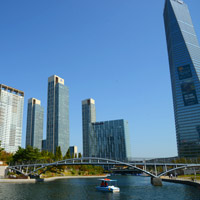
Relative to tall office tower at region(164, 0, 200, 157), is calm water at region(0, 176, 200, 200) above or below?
below

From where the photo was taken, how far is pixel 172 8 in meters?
188

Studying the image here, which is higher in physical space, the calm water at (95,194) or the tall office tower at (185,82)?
the tall office tower at (185,82)

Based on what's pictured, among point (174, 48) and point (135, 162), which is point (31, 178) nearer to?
point (135, 162)

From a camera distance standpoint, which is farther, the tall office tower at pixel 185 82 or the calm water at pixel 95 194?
the tall office tower at pixel 185 82

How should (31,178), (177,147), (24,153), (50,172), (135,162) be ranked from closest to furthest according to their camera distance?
(135,162)
(31,178)
(24,153)
(50,172)
(177,147)

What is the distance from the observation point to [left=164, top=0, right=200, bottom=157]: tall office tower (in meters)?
161

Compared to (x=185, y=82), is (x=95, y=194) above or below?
below

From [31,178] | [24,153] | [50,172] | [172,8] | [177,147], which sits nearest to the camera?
[31,178]

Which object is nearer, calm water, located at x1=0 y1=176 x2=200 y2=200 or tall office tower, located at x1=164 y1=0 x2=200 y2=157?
calm water, located at x1=0 y1=176 x2=200 y2=200

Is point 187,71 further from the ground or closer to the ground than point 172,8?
closer to the ground

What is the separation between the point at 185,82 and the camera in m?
169

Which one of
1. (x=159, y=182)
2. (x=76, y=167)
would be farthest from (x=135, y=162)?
(x=76, y=167)

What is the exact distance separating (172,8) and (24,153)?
17093 cm

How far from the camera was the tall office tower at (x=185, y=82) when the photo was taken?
161 metres
